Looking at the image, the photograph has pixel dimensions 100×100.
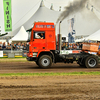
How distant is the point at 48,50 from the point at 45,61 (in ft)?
2.41

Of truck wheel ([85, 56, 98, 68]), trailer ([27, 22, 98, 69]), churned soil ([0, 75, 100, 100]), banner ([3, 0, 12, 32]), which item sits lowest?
churned soil ([0, 75, 100, 100])

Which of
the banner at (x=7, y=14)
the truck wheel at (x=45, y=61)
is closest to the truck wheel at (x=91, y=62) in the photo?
the truck wheel at (x=45, y=61)

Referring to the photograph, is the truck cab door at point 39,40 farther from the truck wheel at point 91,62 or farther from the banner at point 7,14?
the banner at point 7,14

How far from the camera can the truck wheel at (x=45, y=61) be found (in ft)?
44.3

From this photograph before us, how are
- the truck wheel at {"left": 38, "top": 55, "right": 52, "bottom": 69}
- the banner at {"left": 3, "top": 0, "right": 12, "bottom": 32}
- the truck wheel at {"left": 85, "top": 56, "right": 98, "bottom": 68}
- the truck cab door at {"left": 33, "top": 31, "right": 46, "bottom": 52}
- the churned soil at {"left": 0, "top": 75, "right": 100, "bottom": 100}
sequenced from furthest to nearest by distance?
1. the banner at {"left": 3, "top": 0, "right": 12, "bottom": 32}
2. the truck wheel at {"left": 85, "top": 56, "right": 98, "bottom": 68}
3. the truck wheel at {"left": 38, "top": 55, "right": 52, "bottom": 69}
4. the truck cab door at {"left": 33, "top": 31, "right": 46, "bottom": 52}
5. the churned soil at {"left": 0, "top": 75, "right": 100, "bottom": 100}

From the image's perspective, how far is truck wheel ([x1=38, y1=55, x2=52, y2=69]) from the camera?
13.5 meters

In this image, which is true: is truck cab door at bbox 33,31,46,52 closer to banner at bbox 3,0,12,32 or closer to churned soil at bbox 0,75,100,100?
churned soil at bbox 0,75,100,100

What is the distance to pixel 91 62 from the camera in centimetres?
1394

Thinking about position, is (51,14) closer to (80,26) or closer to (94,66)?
(80,26)

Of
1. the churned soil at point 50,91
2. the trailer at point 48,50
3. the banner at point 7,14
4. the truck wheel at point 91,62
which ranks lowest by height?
the churned soil at point 50,91

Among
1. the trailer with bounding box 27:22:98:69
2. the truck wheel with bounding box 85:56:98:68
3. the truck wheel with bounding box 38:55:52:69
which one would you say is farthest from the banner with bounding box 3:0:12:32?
the truck wheel with bounding box 85:56:98:68

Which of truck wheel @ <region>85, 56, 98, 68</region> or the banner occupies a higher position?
the banner

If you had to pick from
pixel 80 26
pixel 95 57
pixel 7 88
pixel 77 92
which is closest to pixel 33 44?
pixel 95 57

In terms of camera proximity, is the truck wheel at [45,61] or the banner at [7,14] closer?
the truck wheel at [45,61]
